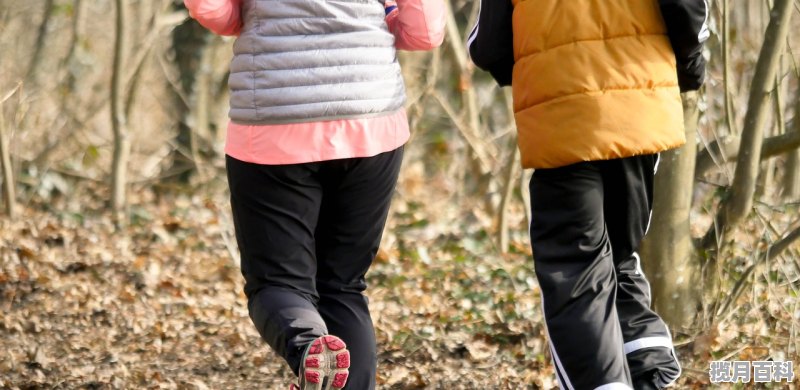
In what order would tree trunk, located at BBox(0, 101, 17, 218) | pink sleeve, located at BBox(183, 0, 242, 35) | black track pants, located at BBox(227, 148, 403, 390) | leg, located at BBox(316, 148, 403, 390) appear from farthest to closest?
tree trunk, located at BBox(0, 101, 17, 218) < leg, located at BBox(316, 148, 403, 390) < black track pants, located at BBox(227, 148, 403, 390) < pink sleeve, located at BBox(183, 0, 242, 35)

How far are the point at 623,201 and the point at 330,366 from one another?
104 cm

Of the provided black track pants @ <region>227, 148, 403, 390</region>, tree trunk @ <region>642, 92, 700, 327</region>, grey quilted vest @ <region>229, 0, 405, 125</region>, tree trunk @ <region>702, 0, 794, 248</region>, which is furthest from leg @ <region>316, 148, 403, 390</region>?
tree trunk @ <region>702, 0, 794, 248</region>

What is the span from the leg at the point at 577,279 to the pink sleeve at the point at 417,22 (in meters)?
0.57

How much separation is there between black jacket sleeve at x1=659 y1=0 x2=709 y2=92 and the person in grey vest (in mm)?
733

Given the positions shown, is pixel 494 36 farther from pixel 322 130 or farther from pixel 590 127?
pixel 322 130

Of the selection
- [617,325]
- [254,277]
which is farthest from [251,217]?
[617,325]

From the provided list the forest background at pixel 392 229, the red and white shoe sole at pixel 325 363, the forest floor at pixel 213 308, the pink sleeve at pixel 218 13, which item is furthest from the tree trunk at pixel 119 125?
the red and white shoe sole at pixel 325 363

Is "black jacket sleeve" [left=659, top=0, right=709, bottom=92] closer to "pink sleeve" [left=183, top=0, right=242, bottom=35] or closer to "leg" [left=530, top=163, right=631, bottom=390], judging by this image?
"leg" [left=530, top=163, right=631, bottom=390]

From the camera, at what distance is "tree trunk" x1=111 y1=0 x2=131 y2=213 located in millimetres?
7176

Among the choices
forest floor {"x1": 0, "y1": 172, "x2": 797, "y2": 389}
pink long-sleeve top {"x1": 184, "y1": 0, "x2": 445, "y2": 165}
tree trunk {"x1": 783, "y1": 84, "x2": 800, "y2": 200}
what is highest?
pink long-sleeve top {"x1": 184, "y1": 0, "x2": 445, "y2": 165}

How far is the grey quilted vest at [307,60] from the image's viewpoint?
3182 mm

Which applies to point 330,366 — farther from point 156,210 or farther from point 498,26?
point 156,210

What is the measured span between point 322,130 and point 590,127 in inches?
31.8

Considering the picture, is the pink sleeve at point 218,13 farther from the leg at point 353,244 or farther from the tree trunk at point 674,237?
the tree trunk at point 674,237
